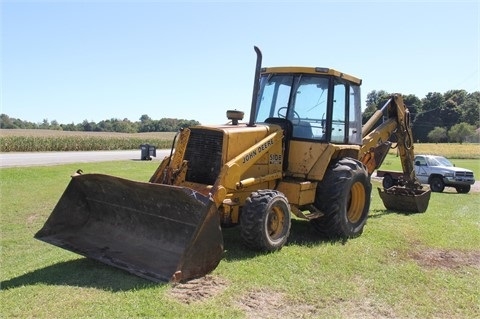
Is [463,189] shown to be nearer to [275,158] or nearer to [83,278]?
[275,158]

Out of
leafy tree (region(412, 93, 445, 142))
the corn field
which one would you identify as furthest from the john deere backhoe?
leafy tree (region(412, 93, 445, 142))

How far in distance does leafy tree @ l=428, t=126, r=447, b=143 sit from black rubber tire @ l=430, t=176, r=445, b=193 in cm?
6705

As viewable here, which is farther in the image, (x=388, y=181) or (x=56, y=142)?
(x=56, y=142)

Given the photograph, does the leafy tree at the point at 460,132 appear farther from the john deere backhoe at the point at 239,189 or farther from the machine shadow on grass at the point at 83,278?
the machine shadow on grass at the point at 83,278

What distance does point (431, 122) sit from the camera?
96312mm

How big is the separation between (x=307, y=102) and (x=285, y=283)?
143 inches

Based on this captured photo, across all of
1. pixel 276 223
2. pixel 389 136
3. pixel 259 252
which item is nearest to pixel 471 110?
pixel 389 136

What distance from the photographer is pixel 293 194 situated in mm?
7945

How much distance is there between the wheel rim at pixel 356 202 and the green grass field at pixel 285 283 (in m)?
0.43

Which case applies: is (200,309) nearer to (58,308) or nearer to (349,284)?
(58,308)

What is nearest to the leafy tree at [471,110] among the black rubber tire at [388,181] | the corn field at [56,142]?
the corn field at [56,142]

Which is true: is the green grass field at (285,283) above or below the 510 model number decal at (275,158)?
below

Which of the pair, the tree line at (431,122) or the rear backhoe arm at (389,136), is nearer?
the rear backhoe arm at (389,136)

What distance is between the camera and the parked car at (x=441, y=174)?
23006mm
